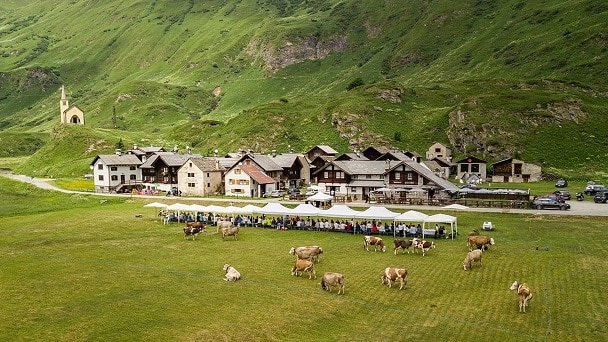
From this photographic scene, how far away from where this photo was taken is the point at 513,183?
122m

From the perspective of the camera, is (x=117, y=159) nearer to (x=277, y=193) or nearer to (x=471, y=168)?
(x=277, y=193)

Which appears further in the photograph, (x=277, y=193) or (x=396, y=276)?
(x=277, y=193)

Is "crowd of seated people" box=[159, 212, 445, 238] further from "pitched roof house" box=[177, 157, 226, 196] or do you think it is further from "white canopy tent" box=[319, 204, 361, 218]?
"pitched roof house" box=[177, 157, 226, 196]

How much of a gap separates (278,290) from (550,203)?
180 ft

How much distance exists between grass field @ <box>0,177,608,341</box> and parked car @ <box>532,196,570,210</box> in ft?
47.6

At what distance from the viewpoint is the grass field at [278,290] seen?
90.8 ft

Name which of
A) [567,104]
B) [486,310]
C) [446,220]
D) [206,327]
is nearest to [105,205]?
[446,220]

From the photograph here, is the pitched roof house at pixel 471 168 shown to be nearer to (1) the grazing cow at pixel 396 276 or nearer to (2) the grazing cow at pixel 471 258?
(2) the grazing cow at pixel 471 258

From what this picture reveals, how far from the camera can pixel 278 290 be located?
116ft

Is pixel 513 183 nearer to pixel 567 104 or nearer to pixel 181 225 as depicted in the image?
pixel 567 104

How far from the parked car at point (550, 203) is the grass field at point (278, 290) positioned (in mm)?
14505

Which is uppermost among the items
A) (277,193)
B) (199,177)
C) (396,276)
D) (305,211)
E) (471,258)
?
(199,177)

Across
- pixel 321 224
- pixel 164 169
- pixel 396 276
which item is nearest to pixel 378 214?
pixel 321 224

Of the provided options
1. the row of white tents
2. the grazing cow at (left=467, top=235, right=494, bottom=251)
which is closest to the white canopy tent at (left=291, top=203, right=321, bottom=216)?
the row of white tents
